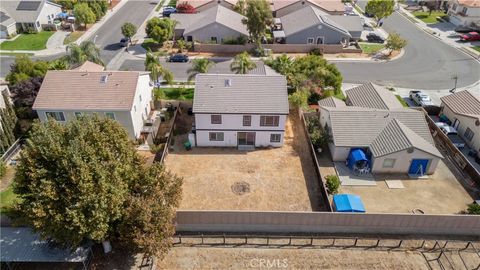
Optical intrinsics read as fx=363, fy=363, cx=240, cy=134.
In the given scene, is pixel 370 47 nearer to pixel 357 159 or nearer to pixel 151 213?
pixel 357 159

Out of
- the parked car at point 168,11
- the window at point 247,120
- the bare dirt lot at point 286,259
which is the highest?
the parked car at point 168,11

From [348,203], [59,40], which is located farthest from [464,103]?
[59,40]

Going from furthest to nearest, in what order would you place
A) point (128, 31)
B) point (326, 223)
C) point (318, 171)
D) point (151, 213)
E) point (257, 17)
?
1. point (128, 31)
2. point (257, 17)
3. point (318, 171)
4. point (326, 223)
5. point (151, 213)

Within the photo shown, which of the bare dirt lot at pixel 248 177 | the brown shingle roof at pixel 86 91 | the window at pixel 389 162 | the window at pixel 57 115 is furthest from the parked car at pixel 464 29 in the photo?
the window at pixel 57 115

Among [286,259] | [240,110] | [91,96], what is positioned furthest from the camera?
[91,96]

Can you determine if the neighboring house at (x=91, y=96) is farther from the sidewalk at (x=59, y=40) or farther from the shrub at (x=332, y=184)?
the sidewalk at (x=59, y=40)

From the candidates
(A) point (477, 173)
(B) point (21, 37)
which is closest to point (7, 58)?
(B) point (21, 37)

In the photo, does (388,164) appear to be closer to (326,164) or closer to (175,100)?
(326,164)
